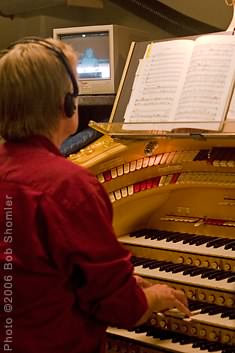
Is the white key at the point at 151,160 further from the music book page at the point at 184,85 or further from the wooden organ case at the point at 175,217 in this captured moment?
the music book page at the point at 184,85

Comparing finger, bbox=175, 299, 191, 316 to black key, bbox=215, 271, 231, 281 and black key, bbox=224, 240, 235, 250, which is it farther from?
black key, bbox=224, 240, 235, 250

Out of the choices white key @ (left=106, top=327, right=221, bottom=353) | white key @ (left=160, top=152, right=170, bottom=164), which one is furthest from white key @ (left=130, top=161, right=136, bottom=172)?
white key @ (left=106, top=327, right=221, bottom=353)

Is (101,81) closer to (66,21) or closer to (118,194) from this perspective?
(118,194)

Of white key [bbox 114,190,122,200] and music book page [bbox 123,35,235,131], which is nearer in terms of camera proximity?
music book page [bbox 123,35,235,131]

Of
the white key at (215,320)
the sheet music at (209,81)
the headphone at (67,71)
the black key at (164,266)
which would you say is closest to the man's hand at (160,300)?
the white key at (215,320)

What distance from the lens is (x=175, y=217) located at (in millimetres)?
2578

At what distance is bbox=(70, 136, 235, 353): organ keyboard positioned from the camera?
6.90 ft

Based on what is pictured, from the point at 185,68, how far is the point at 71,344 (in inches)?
49.7

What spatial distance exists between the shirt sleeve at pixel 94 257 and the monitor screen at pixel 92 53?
180 centimetres

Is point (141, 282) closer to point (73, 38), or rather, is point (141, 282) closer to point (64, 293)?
point (64, 293)

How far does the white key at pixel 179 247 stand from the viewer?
2.19 m

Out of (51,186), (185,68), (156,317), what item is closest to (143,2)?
(185,68)

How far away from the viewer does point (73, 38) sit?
327cm

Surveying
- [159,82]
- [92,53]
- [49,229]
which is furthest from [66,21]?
[49,229]
